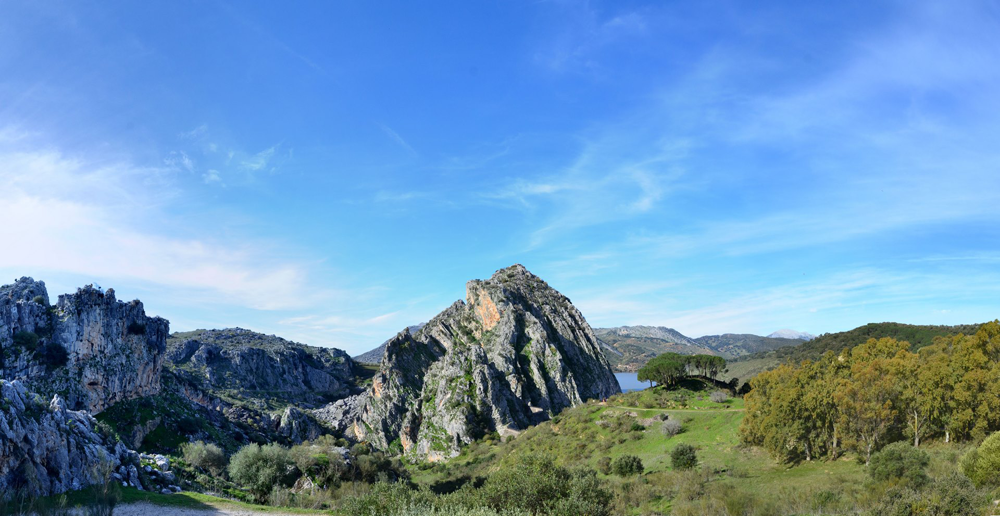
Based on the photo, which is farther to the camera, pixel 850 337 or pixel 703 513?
pixel 850 337

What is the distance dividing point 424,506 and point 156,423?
72610 mm

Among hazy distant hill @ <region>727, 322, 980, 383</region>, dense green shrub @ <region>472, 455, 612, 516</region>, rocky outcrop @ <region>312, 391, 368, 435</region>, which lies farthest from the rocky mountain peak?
hazy distant hill @ <region>727, 322, 980, 383</region>

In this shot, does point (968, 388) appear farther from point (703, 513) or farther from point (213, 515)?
point (213, 515)

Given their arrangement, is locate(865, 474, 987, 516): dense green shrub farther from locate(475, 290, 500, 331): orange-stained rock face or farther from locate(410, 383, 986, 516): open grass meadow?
locate(475, 290, 500, 331): orange-stained rock face

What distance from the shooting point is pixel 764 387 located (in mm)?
49469

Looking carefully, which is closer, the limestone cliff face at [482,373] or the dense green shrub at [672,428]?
the dense green shrub at [672,428]

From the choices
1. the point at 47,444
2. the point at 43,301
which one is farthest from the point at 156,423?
the point at 47,444

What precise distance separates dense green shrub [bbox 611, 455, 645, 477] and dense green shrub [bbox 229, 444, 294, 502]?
1148 inches

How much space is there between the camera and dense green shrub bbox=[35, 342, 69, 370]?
65644mm

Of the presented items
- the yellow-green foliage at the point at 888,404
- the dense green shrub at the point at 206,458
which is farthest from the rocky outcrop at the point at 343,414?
the yellow-green foliage at the point at 888,404

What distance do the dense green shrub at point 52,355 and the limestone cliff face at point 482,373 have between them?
5364cm

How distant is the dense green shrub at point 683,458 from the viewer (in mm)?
41062

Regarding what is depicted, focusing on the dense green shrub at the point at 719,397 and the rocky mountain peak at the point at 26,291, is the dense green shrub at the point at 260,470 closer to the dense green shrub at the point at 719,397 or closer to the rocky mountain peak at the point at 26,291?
the dense green shrub at the point at 719,397

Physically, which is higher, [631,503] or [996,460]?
[996,460]
